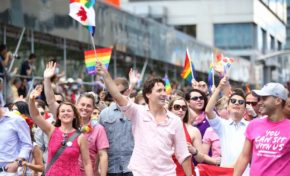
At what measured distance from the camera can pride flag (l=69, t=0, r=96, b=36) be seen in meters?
9.93

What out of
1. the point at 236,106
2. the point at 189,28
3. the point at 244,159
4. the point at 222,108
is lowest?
the point at 244,159

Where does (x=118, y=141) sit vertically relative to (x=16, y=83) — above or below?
below

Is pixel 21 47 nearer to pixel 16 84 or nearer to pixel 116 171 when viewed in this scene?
pixel 16 84

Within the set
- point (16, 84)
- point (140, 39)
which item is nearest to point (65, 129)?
point (16, 84)

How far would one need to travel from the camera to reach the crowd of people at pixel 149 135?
7805 millimetres

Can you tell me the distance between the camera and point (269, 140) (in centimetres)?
764

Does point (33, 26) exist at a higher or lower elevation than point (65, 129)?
higher

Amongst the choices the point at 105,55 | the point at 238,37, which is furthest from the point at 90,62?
the point at 238,37

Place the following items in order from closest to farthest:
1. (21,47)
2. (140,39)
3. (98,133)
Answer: (98,133)
(21,47)
(140,39)

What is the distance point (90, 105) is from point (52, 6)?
9.29m

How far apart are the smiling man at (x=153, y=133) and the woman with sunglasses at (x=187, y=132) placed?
593 millimetres

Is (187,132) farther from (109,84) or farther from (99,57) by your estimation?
(99,57)

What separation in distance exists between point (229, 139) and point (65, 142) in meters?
1.89

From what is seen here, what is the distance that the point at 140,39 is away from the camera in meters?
25.6
